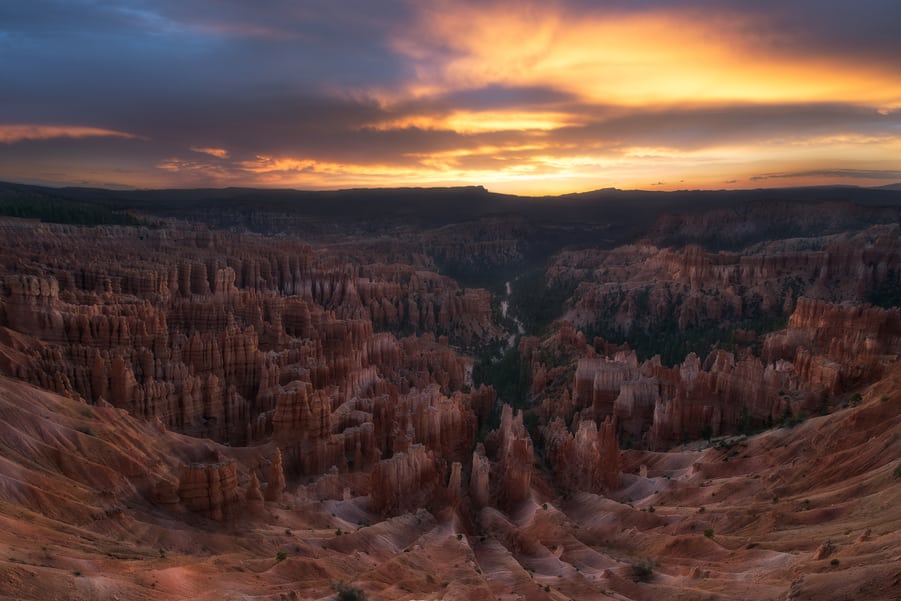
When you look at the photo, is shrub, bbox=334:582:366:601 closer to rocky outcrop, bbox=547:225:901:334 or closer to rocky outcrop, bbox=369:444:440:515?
rocky outcrop, bbox=369:444:440:515

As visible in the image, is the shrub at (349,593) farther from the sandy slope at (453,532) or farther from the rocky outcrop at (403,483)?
the rocky outcrop at (403,483)

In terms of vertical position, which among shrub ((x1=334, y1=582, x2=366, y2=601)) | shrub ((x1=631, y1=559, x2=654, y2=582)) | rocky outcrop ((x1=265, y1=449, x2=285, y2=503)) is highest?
shrub ((x1=334, y1=582, x2=366, y2=601))

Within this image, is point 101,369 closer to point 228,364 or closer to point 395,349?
point 228,364

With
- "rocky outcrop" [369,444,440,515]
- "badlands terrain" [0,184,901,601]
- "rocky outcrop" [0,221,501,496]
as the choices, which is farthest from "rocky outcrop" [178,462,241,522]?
"rocky outcrop" [369,444,440,515]

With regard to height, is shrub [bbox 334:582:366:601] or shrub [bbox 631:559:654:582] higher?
shrub [bbox 334:582:366:601]

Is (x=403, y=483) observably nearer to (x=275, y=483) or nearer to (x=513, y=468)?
(x=513, y=468)

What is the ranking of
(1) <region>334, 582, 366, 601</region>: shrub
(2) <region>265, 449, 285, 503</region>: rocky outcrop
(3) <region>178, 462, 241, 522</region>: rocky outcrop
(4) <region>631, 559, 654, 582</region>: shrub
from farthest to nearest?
(2) <region>265, 449, 285, 503</region>: rocky outcrop, (3) <region>178, 462, 241, 522</region>: rocky outcrop, (4) <region>631, 559, 654, 582</region>: shrub, (1) <region>334, 582, 366, 601</region>: shrub
